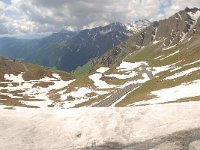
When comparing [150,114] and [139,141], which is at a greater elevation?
Answer: [150,114]

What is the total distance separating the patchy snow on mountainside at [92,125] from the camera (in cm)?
2581

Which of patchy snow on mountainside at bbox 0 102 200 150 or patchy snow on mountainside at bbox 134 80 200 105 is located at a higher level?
patchy snow on mountainside at bbox 134 80 200 105

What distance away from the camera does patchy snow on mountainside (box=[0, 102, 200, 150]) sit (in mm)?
25812

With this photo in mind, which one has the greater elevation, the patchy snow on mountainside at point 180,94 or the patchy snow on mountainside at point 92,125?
the patchy snow on mountainside at point 180,94

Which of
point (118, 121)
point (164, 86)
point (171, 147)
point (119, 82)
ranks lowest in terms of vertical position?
point (171, 147)

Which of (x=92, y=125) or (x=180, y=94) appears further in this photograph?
(x=180, y=94)

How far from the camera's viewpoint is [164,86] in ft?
260

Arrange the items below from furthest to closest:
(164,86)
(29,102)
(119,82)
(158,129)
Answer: (119,82) < (29,102) < (164,86) < (158,129)

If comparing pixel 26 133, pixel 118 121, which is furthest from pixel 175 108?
pixel 26 133

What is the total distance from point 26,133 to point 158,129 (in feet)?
34.1

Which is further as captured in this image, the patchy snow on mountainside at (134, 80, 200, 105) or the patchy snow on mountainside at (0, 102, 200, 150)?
the patchy snow on mountainside at (134, 80, 200, 105)

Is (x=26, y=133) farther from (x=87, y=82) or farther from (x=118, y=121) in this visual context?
(x=87, y=82)

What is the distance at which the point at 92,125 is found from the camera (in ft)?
90.9

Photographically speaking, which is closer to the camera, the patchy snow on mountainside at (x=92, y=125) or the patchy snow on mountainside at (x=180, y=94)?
the patchy snow on mountainside at (x=92, y=125)
